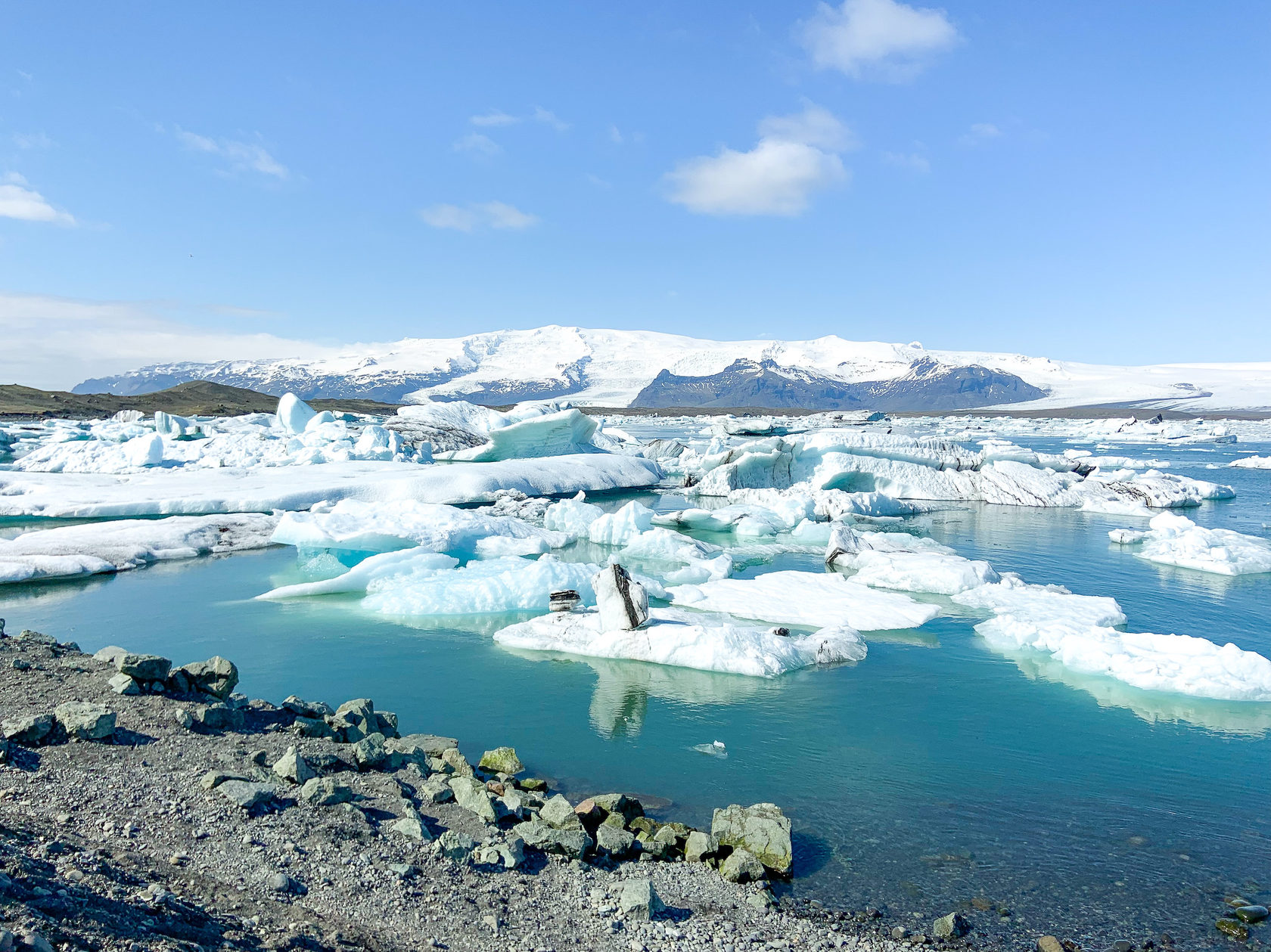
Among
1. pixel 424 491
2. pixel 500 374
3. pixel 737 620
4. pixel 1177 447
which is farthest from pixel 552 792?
pixel 500 374

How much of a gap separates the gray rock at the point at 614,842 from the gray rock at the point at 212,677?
2.68 metres

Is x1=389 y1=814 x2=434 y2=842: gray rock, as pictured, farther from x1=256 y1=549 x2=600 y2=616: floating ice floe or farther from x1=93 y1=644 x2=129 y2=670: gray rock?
x1=256 y1=549 x2=600 y2=616: floating ice floe

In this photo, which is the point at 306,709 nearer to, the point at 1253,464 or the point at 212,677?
the point at 212,677

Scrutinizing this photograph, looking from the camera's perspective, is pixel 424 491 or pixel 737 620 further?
pixel 424 491

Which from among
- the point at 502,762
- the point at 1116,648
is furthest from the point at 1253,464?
the point at 502,762

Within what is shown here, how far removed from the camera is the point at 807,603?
8148 mm

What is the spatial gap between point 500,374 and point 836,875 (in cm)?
16656

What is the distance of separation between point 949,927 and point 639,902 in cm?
126

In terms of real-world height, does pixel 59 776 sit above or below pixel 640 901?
above

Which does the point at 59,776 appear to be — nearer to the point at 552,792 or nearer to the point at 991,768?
the point at 552,792

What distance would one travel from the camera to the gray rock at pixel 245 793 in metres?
3.31

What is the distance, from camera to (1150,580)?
9875 millimetres

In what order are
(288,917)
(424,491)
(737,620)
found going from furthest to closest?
(424,491) < (737,620) < (288,917)

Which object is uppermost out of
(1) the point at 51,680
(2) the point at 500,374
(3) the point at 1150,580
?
(2) the point at 500,374
